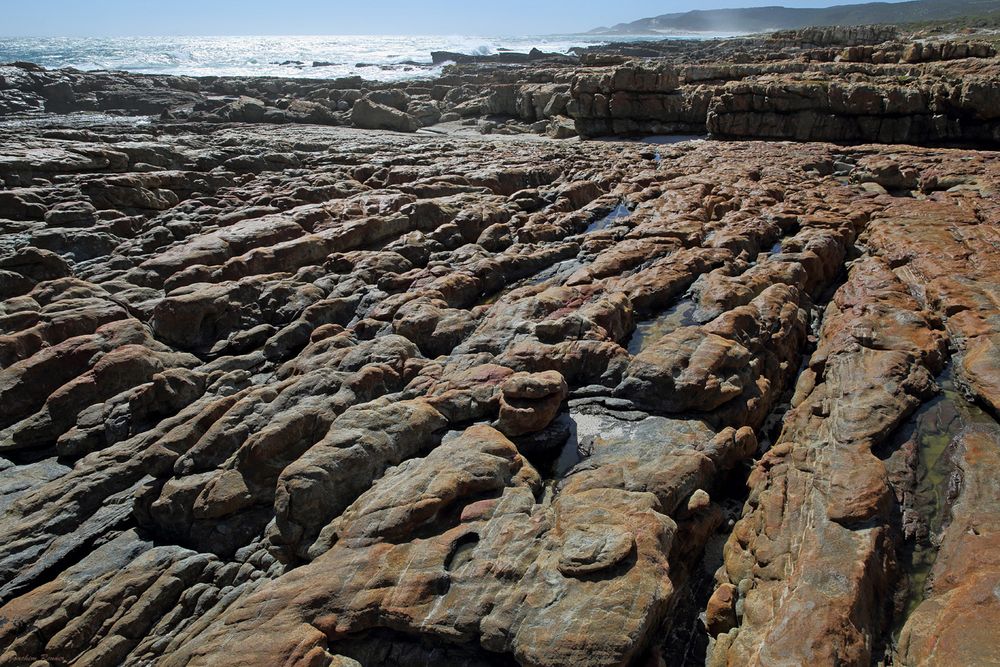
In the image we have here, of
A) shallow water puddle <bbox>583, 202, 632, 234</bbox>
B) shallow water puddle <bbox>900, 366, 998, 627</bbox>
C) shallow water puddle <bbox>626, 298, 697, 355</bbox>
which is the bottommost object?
shallow water puddle <bbox>900, 366, 998, 627</bbox>

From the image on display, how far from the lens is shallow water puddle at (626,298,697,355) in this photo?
13148 millimetres

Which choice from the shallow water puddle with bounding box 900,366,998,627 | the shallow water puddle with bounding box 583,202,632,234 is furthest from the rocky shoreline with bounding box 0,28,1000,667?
the shallow water puddle with bounding box 583,202,632,234

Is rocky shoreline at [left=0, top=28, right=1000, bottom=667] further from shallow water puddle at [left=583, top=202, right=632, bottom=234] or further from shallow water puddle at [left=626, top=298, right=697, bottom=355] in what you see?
shallow water puddle at [left=583, top=202, right=632, bottom=234]

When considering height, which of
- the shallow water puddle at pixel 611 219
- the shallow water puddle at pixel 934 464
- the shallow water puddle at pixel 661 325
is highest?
the shallow water puddle at pixel 611 219

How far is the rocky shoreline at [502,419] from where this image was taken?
657 cm

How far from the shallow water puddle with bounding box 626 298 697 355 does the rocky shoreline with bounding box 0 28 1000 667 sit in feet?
0.37

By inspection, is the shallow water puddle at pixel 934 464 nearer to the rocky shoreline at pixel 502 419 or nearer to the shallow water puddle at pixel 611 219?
the rocky shoreline at pixel 502 419

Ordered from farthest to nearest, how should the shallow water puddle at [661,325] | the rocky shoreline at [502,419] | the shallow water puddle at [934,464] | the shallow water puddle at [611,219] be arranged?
the shallow water puddle at [611,219] → the shallow water puddle at [661,325] → the shallow water puddle at [934,464] → the rocky shoreline at [502,419]

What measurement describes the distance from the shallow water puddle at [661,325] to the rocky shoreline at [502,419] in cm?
11

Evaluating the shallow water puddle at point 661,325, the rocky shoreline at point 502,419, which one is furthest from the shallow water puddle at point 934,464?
the shallow water puddle at point 661,325

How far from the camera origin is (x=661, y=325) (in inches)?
540

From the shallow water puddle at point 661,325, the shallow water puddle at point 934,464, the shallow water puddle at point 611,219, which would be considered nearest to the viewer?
the shallow water puddle at point 934,464

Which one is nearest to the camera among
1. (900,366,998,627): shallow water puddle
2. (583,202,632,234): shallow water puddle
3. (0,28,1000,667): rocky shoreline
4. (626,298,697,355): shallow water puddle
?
(0,28,1000,667): rocky shoreline

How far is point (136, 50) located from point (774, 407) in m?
164
